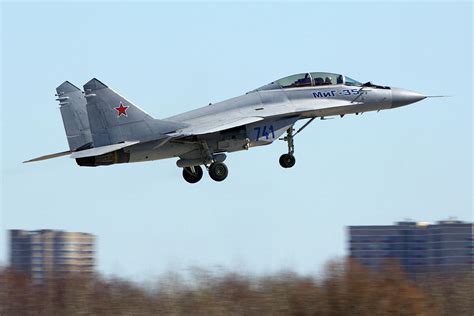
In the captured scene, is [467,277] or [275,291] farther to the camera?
[467,277]

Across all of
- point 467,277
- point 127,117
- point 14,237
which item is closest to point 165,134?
point 127,117

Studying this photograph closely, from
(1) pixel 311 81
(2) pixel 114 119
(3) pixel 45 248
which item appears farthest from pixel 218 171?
(3) pixel 45 248

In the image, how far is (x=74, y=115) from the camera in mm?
34344

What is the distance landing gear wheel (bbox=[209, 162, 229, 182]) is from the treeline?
2.94 m

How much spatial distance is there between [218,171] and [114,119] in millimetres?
3491

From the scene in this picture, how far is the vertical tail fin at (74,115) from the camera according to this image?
33.8 meters

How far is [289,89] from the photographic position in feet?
109

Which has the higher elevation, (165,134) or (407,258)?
(165,134)

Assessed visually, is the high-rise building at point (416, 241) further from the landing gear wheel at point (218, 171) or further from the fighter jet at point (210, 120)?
the landing gear wheel at point (218, 171)

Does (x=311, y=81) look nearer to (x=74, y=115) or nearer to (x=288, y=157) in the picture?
(x=288, y=157)

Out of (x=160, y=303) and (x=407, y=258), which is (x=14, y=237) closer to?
(x=407, y=258)

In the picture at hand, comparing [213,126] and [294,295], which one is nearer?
[294,295]

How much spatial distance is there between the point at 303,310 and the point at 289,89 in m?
7.03

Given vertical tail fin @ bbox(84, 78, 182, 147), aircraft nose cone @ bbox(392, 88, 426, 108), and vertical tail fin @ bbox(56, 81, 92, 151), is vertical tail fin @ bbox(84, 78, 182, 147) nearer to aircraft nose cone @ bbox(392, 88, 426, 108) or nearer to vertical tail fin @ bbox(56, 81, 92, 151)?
vertical tail fin @ bbox(56, 81, 92, 151)
